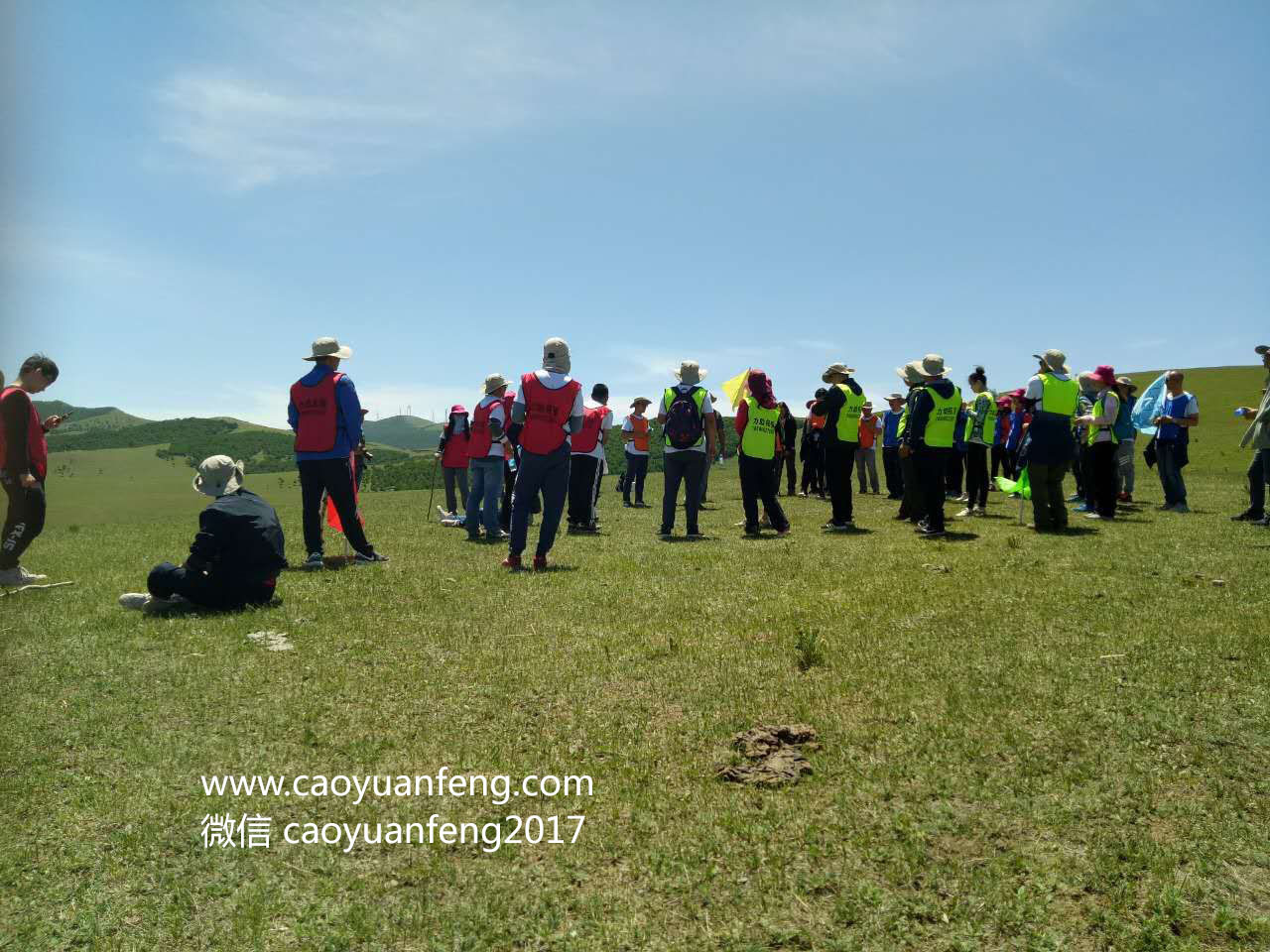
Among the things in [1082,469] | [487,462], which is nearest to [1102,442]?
[1082,469]

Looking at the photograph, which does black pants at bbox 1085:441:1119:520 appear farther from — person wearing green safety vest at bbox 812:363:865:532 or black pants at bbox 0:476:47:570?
black pants at bbox 0:476:47:570

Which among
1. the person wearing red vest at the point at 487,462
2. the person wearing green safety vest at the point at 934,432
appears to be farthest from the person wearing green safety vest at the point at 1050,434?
the person wearing red vest at the point at 487,462

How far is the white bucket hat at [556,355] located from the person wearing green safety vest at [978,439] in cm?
944

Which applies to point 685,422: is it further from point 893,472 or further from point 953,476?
point 953,476

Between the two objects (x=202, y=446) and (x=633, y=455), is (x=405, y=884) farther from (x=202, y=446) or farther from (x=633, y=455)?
(x=202, y=446)

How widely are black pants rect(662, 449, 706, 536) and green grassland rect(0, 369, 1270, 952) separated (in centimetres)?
490

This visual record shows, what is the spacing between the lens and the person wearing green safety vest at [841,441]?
14.5 m

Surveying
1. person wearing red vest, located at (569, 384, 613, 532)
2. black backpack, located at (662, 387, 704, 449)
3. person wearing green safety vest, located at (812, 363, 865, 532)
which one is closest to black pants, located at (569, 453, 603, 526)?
person wearing red vest, located at (569, 384, 613, 532)

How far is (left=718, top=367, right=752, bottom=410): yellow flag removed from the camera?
560 inches

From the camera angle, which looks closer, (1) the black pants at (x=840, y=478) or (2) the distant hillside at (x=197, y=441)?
(1) the black pants at (x=840, y=478)

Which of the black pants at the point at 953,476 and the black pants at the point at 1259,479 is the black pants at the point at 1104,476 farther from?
the black pants at the point at 953,476

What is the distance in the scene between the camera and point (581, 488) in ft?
51.1

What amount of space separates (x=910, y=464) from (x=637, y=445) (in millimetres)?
7525

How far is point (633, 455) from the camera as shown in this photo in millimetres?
21188
